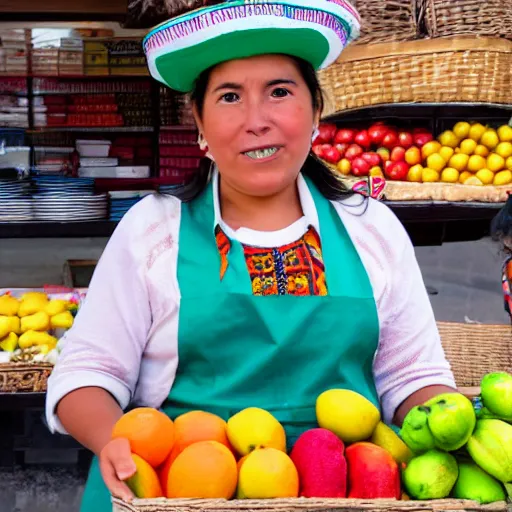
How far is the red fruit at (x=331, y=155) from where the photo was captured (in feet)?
16.8

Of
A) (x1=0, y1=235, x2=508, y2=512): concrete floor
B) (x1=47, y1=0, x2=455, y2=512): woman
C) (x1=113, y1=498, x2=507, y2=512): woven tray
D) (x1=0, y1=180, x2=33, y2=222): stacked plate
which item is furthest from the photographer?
(x1=0, y1=180, x2=33, y2=222): stacked plate

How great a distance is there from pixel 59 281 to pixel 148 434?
5376 millimetres

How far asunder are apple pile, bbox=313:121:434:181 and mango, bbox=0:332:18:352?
2343 mm

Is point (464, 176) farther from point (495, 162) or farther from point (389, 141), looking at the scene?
point (389, 141)

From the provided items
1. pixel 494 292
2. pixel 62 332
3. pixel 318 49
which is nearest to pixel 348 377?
pixel 318 49

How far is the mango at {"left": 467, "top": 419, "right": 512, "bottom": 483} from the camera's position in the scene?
128cm

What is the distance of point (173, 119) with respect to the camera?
7285mm

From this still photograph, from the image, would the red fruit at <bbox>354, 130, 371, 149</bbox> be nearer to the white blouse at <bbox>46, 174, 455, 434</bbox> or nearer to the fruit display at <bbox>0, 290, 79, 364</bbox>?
the fruit display at <bbox>0, 290, 79, 364</bbox>

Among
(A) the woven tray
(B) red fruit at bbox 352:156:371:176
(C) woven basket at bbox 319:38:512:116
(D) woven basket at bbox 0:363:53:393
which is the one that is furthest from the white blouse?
(B) red fruit at bbox 352:156:371:176

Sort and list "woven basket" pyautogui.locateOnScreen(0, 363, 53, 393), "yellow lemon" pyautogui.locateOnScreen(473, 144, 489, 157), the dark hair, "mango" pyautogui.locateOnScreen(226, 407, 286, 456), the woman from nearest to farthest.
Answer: "mango" pyautogui.locateOnScreen(226, 407, 286, 456) → the woman → the dark hair → "woven basket" pyautogui.locateOnScreen(0, 363, 53, 393) → "yellow lemon" pyautogui.locateOnScreen(473, 144, 489, 157)

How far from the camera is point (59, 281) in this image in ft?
21.6

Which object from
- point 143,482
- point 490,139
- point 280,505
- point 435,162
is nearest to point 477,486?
point 280,505

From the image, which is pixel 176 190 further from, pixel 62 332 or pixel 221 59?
pixel 62 332

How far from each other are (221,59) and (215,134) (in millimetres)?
149
